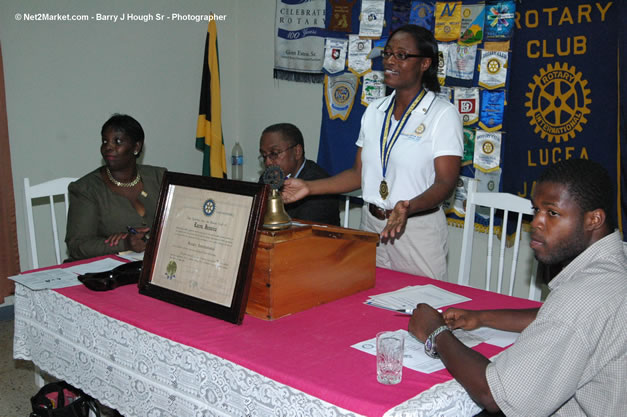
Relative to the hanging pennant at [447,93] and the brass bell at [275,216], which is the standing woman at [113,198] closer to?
the brass bell at [275,216]

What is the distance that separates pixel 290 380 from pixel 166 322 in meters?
0.49

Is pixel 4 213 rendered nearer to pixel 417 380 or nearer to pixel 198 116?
pixel 198 116

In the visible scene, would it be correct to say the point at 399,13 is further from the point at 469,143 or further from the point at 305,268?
the point at 305,268

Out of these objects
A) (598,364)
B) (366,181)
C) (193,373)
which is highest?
(366,181)

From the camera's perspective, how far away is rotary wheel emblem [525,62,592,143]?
Result: 311cm

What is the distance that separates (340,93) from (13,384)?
2.72m

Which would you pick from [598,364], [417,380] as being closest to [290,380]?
[417,380]

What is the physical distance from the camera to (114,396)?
1756 mm

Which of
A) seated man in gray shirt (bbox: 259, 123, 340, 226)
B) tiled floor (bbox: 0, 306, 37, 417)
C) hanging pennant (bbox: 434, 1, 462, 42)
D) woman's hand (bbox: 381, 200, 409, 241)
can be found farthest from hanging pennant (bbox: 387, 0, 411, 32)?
tiled floor (bbox: 0, 306, 37, 417)

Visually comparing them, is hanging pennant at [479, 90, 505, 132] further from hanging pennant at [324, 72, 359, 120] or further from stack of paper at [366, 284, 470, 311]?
stack of paper at [366, 284, 470, 311]

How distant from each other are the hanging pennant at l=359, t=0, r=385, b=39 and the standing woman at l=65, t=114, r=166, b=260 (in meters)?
1.81

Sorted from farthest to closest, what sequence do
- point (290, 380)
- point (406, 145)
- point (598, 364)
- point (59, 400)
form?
point (406, 145) < point (59, 400) < point (290, 380) < point (598, 364)

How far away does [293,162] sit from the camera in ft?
9.61

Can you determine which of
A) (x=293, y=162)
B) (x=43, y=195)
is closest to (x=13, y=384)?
(x=43, y=195)
